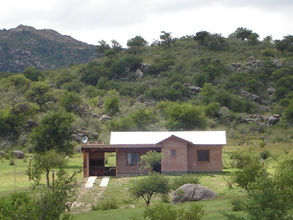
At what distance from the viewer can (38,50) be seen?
492ft

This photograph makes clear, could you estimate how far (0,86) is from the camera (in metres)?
72.8

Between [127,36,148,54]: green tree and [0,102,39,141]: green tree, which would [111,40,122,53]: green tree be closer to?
[127,36,148,54]: green tree

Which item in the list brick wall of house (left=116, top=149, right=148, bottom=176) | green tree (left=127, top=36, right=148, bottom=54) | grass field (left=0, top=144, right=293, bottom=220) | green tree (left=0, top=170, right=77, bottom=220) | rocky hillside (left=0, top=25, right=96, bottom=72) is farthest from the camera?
rocky hillside (left=0, top=25, right=96, bottom=72)

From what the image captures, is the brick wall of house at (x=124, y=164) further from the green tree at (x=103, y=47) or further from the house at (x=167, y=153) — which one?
the green tree at (x=103, y=47)

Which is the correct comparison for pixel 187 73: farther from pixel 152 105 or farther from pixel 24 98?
pixel 24 98

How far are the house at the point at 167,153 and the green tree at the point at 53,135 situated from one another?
8.17m

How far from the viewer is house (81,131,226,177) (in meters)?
34.5

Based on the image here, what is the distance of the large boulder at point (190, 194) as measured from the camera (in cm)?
2298

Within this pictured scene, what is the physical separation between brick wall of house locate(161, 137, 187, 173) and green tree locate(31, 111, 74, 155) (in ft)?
39.7

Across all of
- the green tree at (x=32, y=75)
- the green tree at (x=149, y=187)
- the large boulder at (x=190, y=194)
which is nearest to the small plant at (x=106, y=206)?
the green tree at (x=149, y=187)

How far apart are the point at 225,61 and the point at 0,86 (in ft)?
143

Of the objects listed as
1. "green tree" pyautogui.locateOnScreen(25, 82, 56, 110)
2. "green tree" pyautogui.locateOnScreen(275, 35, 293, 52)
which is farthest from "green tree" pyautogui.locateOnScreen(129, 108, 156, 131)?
"green tree" pyautogui.locateOnScreen(275, 35, 293, 52)

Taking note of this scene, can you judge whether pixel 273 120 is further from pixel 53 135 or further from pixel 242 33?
pixel 242 33

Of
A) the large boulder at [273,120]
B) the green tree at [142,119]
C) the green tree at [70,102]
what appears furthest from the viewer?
the large boulder at [273,120]
